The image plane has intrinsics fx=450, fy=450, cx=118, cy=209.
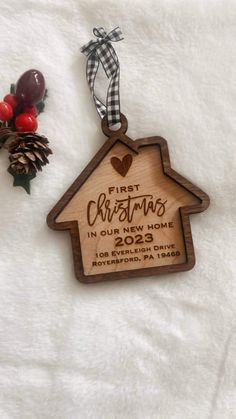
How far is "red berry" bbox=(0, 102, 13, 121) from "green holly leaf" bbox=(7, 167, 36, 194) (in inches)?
2.6

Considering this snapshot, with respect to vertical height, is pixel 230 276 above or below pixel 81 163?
below

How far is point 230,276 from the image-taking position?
0.59m

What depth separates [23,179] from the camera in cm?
60

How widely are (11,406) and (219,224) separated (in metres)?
0.36

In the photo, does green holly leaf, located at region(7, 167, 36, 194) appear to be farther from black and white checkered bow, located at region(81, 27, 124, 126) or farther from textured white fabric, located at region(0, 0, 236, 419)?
black and white checkered bow, located at region(81, 27, 124, 126)

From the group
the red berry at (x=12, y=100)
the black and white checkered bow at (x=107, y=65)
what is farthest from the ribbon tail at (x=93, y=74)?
the red berry at (x=12, y=100)

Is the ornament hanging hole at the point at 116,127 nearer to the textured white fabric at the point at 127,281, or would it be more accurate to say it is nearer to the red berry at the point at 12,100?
the textured white fabric at the point at 127,281

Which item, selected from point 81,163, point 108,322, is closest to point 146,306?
point 108,322

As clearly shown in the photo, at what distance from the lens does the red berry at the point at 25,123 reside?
58 centimetres

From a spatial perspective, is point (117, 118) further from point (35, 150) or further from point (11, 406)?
point (11, 406)

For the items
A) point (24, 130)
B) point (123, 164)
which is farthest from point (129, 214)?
point (24, 130)

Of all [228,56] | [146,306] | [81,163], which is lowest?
[146,306]

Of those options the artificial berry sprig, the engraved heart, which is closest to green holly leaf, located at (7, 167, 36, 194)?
the artificial berry sprig

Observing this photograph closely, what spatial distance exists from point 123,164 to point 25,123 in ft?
0.45
